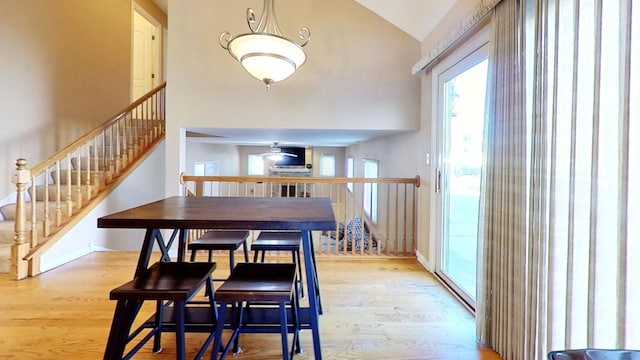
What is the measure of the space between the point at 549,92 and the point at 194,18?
3508mm

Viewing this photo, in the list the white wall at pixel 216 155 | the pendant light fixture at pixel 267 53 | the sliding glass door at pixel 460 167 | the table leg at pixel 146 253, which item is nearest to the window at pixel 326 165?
the white wall at pixel 216 155

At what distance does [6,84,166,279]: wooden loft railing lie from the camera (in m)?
3.13

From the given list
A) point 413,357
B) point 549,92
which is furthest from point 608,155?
point 413,357

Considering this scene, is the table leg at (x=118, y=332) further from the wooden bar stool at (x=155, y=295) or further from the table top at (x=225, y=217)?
the table top at (x=225, y=217)

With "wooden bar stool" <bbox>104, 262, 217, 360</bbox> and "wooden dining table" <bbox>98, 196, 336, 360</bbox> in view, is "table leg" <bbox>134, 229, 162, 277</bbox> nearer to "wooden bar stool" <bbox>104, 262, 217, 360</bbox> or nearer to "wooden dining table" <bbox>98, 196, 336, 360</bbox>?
"wooden dining table" <bbox>98, 196, 336, 360</bbox>

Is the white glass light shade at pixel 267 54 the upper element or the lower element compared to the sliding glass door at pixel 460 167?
upper

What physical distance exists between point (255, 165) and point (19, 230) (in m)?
8.30

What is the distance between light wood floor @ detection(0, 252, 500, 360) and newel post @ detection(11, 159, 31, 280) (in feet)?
0.39

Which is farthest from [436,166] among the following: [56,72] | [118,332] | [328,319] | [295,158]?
[295,158]

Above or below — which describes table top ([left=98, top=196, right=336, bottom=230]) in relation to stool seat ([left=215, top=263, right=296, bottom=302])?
above

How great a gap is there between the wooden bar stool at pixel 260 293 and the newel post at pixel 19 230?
2.64 m

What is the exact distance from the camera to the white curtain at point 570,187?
1.14 m

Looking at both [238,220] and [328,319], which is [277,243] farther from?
[238,220]

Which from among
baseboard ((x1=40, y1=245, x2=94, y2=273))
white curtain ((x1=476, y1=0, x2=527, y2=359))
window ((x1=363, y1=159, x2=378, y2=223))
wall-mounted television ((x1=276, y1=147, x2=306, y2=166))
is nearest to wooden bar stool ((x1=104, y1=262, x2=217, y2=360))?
white curtain ((x1=476, y1=0, x2=527, y2=359))
